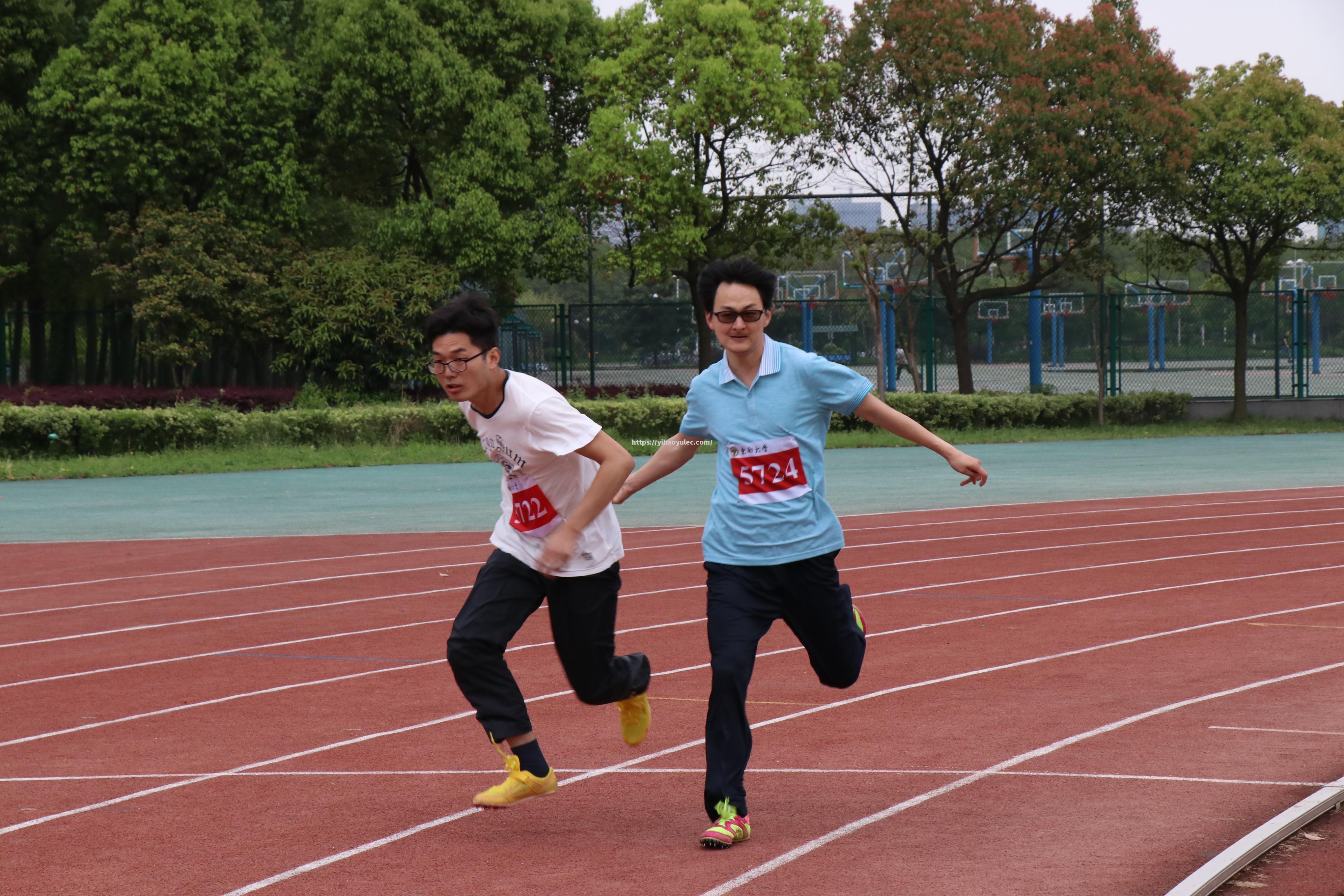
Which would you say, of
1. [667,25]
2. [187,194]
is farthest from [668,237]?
[187,194]

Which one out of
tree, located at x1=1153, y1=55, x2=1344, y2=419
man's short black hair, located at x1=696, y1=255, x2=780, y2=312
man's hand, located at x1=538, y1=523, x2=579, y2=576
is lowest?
man's hand, located at x1=538, y1=523, x2=579, y2=576

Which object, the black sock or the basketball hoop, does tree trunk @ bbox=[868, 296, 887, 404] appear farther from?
the black sock

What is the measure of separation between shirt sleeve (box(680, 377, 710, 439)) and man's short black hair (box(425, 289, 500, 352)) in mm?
590

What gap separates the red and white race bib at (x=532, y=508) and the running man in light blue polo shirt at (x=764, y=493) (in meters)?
0.47

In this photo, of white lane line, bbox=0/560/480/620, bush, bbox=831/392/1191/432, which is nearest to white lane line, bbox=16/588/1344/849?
white lane line, bbox=0/560/480/620

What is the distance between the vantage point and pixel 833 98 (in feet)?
84.9

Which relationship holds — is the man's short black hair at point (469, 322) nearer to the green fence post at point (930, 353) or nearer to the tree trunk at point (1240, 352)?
the tree trunk at point (1240, 352)

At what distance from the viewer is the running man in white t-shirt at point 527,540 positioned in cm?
423

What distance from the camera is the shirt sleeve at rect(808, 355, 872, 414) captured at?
4.18 metres

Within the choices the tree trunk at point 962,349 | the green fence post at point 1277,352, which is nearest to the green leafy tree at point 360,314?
the tree trunk at point 962,349

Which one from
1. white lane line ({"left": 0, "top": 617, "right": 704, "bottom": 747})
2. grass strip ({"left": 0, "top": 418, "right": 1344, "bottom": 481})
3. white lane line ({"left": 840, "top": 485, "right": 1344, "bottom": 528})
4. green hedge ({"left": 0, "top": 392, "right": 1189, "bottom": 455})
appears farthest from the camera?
green hedge ({"left": 0, "top": 392, "right": 1189, "bottom": 455})

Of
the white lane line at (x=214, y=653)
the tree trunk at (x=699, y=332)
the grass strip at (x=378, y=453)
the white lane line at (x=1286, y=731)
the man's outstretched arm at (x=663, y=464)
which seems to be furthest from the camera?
the tree trunk at (x=699, y=332)

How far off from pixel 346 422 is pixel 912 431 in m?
17.9

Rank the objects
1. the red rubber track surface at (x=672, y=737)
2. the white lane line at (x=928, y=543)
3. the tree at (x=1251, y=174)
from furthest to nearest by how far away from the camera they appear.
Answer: the tree at (x=1251, y=174), the white lane line at (x=928, y=543), the red rubber track surface at (x=672, y=737)
